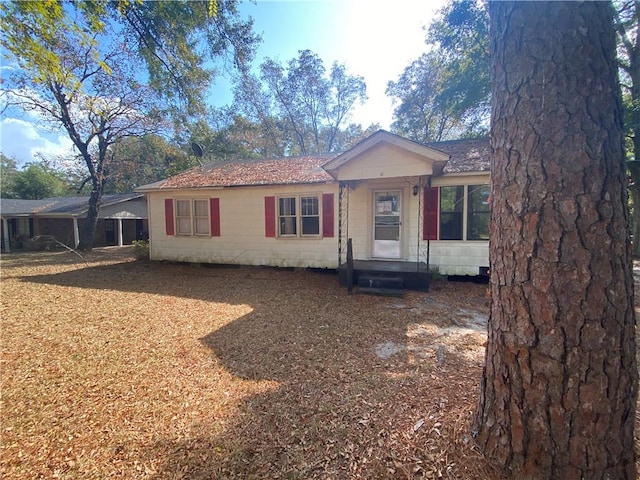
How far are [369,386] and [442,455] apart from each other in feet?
3.55

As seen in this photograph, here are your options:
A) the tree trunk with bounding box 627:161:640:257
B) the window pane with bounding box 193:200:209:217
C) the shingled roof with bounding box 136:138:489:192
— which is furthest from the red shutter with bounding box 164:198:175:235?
the tree trunk with bounding box 627:161:640:257

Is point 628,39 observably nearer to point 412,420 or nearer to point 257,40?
point 257,40

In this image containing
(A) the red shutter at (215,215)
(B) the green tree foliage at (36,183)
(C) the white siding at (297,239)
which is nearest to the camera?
(C) the white siding at (297,239)

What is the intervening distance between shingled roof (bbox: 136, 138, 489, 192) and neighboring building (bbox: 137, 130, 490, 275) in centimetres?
4

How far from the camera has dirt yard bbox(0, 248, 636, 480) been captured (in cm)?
204

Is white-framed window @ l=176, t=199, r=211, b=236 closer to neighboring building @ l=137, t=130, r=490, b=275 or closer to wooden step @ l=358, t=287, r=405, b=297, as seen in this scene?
neighboring building @ l=137, t=130, r=490, b=275

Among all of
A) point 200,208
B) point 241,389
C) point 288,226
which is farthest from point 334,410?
point 200,208

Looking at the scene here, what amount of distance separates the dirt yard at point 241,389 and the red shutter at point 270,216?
368 centimetres

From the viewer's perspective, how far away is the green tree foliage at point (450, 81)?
13664mm

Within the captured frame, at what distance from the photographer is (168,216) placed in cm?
1086

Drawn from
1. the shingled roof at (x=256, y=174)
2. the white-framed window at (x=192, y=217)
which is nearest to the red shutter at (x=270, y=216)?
the shingled roof at (x=256, y=174)

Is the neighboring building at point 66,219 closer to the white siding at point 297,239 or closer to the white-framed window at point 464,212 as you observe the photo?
the white siding at point 297,239

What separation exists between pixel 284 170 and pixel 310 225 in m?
2.42

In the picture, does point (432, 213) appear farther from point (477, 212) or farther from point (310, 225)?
point (310, 225)
